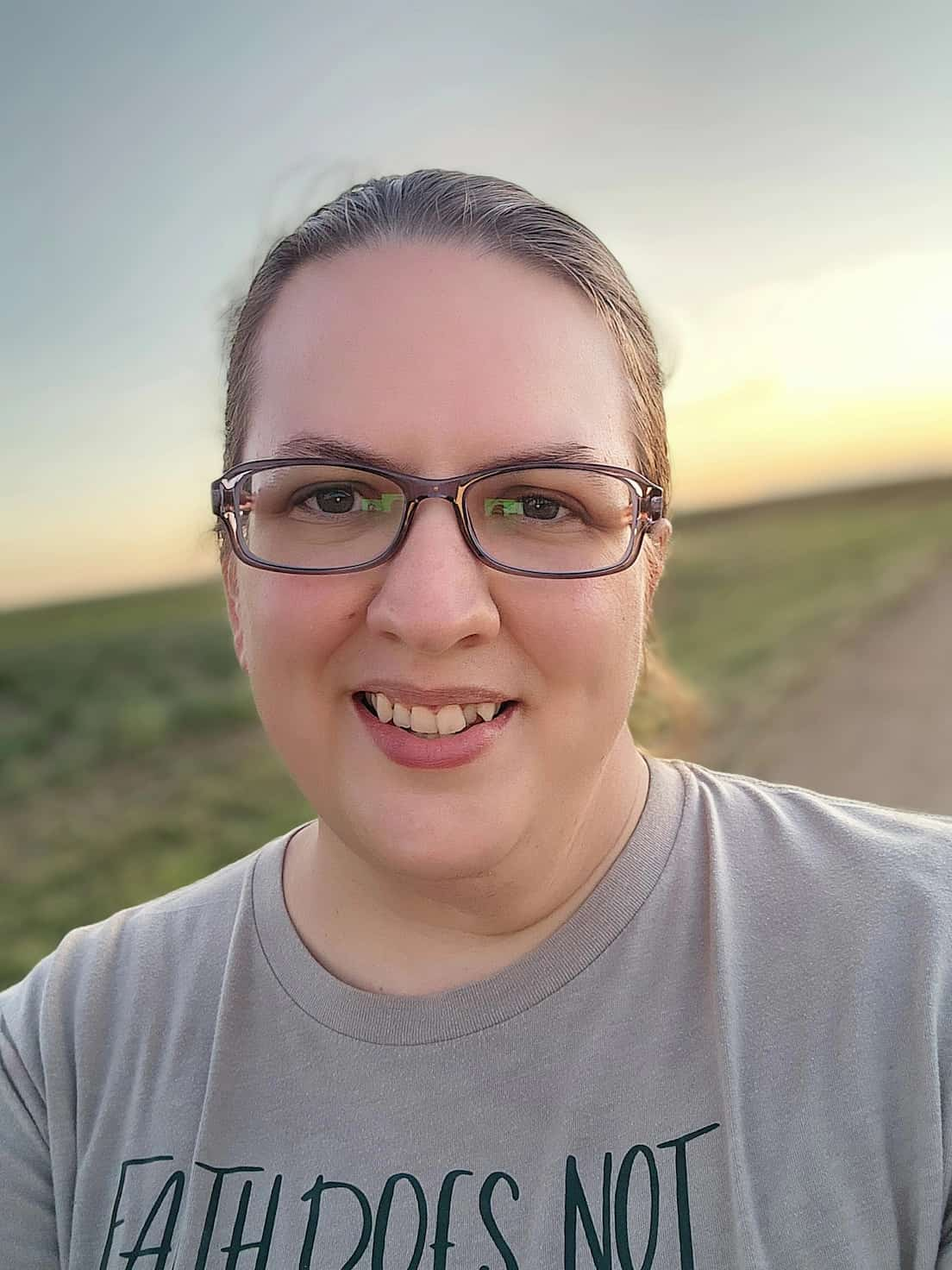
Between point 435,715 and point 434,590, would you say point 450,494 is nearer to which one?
point 434,590

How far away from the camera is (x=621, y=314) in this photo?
1.50 m

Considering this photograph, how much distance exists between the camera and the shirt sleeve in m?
1.45

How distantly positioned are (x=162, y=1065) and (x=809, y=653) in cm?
928

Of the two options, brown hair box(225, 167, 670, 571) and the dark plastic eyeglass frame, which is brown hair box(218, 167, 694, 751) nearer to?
brown hair box(225, 167, 670, 571)

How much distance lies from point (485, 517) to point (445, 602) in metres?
0.15

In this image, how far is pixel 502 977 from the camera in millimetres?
1367

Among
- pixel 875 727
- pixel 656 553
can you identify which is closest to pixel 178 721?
pixel 875 727

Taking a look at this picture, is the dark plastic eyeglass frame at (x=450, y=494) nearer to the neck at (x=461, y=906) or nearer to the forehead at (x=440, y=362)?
the forehead at (x=440, y=362)

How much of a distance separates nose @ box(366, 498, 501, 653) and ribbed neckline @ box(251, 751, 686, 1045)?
1.39 feet

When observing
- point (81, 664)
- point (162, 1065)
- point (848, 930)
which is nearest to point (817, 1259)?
point (848, 930)

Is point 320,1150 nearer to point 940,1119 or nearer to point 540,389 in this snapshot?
A: point 940,1119

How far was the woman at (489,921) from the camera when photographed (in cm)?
121

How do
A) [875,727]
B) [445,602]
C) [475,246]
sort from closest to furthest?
[445,602] < [475,246] < [875,727]

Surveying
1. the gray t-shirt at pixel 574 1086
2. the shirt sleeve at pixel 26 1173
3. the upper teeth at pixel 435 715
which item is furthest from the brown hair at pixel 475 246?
the shirt sleeve at pixel 26 1173
